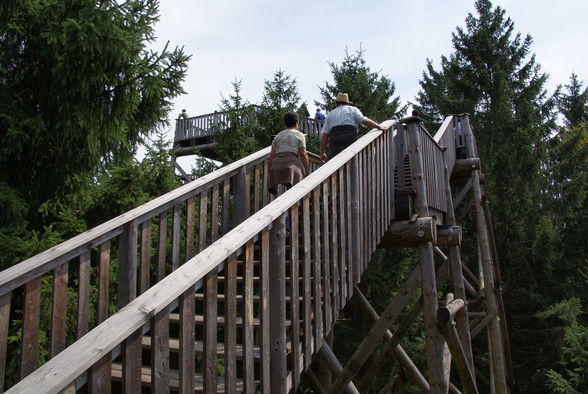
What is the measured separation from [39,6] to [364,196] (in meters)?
4.55

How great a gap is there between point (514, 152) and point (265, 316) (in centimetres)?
1711

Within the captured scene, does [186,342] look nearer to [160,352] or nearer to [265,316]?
[160,352]

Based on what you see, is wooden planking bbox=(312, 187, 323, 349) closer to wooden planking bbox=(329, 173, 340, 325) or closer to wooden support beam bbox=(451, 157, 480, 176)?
wooden planking bbox=(329, 173, 340, 325)

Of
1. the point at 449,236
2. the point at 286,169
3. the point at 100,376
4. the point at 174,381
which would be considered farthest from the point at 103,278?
the point at 449,236

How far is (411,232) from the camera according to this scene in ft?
15.9

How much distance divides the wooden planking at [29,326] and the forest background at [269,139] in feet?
8.99

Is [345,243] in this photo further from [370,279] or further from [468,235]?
[468,235]

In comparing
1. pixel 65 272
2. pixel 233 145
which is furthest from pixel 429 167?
pixel 233 145

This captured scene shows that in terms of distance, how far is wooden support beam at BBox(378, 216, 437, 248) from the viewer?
472 centimetres

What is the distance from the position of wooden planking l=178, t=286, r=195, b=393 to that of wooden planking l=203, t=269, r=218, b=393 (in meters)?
0.10

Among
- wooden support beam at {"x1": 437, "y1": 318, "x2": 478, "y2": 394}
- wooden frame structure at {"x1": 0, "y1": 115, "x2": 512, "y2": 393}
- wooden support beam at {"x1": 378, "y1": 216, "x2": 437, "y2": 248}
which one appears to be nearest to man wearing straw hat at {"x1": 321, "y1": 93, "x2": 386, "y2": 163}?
wooden frame structure at {"x1": 0, "y1": 115, "x2": 512, "y2": 393}

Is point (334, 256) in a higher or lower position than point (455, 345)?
Result: higher

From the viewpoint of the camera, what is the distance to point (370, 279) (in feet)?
46.7

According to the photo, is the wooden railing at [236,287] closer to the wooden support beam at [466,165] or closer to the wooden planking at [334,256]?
the wooden planking at [334,256]
